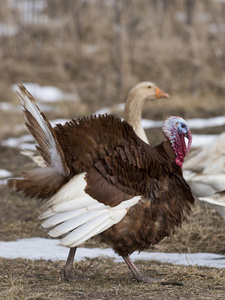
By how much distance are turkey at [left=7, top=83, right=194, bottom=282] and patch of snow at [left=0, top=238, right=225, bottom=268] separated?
3.21 ft

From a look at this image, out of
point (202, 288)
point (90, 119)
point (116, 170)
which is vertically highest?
point (90, 119)

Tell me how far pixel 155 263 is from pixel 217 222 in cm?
141

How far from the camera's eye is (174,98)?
14.6 m

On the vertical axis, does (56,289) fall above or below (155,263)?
above

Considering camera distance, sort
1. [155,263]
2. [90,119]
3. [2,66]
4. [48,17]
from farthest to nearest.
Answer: [48,17]
[2,66]
[155,263]
[90,119]

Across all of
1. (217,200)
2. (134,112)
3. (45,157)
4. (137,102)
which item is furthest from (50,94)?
(45,157)

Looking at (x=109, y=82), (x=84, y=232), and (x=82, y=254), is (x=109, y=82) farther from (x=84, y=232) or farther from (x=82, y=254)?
(x=84, y=232)

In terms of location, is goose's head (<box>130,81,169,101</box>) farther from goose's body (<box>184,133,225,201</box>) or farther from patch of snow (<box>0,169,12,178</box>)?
patch of snow (<box>0,169,12,178</box>)

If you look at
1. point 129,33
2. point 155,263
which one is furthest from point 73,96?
point 155,263

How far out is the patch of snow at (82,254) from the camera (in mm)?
4719

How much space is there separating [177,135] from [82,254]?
1696mm

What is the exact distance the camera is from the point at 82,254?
4938mm

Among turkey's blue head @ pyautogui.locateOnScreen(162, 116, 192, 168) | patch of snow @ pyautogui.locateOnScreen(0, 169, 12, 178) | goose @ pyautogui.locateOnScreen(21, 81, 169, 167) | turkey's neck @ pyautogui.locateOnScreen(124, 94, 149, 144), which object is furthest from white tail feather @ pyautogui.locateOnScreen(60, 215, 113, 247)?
patch of snow @ pyautogui.locateOnScreen(0, 169, 12, 178)

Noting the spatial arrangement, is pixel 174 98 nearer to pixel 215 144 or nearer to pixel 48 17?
pixel 48 17
